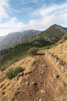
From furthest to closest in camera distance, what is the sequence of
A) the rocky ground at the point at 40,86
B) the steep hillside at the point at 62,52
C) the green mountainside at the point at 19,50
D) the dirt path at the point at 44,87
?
the green mountainside at the point at 19,50
the steep hillside at the point at 62,52
the rocky ground at the point at 40,86
the dirt path at the point at 44,87

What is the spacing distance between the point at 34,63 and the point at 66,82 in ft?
17.1

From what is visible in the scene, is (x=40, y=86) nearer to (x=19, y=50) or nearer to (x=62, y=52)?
(x=62, y=52)

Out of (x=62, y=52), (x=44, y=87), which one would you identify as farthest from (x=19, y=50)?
(x=44, y=87)

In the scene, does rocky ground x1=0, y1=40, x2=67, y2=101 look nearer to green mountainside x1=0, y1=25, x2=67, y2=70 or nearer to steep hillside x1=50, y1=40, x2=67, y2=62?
steep hillside x1=50, y1=40, x2=67, y2=62

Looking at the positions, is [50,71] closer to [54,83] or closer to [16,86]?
[54,83]

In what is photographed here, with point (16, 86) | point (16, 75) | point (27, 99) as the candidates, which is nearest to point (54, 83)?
point (27, 99)

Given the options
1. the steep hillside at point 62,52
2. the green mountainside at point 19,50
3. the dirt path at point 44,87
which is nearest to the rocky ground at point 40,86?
the dirt path at point 44,87

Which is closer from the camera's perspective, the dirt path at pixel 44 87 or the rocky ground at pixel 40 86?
the dirt path at pixel 44 87

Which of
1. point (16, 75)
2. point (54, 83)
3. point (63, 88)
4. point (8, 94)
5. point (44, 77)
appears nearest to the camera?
point (63, 88)

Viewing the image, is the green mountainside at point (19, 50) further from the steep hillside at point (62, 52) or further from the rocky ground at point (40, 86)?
the rocky ground at point (40, 86)

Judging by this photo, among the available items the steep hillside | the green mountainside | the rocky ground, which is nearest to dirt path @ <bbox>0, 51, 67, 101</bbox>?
the rocky ground

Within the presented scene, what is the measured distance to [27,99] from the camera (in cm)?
811

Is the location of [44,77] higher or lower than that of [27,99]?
higher

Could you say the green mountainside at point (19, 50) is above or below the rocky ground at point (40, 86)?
below
